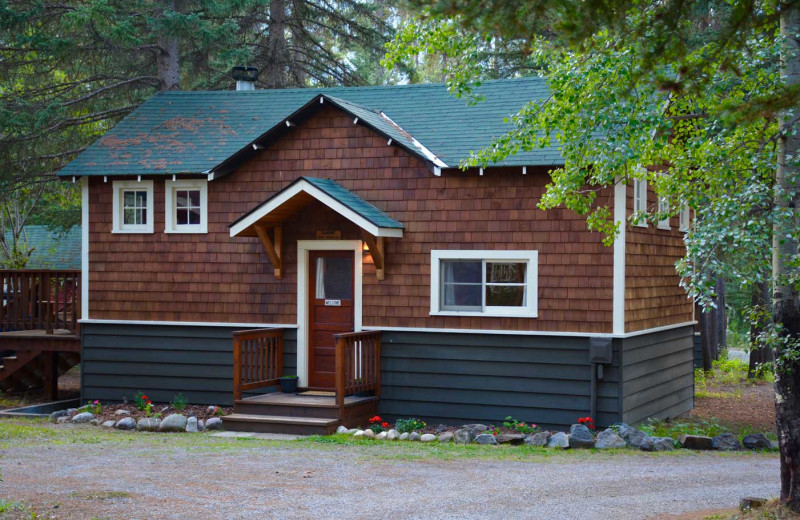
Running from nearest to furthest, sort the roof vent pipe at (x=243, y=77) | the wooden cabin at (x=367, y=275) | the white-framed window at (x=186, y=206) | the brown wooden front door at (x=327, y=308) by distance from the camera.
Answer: the wooden cabin at (x=367, y=275)
the brown wooden front door at (x=327, y=308)
the white-framed window at (x=186, y=206)
the roof vent pipe at (x=243, y=77)

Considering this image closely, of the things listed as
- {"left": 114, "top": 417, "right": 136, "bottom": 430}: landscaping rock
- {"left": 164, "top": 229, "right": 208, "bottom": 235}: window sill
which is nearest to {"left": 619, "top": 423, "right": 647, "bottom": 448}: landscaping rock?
{"left": 114, "top": 417, "right": 136, "bottom": 430}: landscaping rock

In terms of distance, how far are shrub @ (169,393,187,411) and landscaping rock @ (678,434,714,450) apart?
7.37m

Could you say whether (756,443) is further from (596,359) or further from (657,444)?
(596,359)

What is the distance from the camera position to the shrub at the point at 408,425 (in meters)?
12.7

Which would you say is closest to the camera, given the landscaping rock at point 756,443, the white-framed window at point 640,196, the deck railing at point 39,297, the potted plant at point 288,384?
the landscaping rock at point 756,443

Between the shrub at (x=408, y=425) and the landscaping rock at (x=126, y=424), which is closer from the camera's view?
the shrub at (x=408, y=425)

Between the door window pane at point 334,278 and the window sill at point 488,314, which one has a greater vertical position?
the door window pane at point 334,278

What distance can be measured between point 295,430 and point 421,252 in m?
3.02

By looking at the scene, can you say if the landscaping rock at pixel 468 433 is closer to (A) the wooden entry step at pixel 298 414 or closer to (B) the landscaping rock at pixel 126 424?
(A) the wooden entry step at pixel 298 414

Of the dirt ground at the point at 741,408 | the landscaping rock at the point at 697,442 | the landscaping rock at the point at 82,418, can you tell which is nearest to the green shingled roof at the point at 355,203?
the landscaping rock at the point at 697,442

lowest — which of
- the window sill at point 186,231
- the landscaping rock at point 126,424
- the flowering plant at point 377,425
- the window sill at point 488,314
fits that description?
the landscaping rock at point 126,424

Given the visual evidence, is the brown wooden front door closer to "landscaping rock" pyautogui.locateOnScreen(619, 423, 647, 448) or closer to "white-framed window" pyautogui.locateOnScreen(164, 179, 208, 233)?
"white-framed window" pyautogui.locateOnScreen(164, 179, 208, 233)

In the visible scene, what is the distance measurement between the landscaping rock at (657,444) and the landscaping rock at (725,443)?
1.81ft

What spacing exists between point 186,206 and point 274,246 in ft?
5.74
